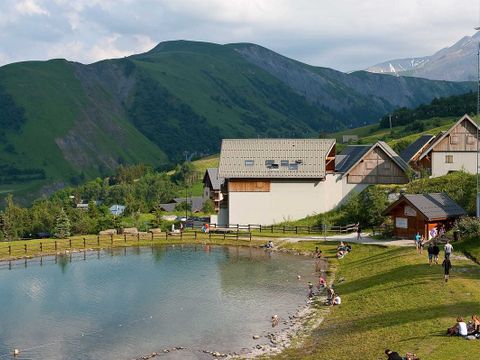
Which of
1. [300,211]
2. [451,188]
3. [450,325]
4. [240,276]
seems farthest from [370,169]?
[450,325]

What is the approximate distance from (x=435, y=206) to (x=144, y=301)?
32.4 m

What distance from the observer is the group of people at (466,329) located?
28.0 meters

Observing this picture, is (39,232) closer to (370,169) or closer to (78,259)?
(78,259)

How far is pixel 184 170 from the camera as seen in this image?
619ft

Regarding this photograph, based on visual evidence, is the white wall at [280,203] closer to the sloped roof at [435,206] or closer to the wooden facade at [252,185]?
the wooden facade at [252,185]

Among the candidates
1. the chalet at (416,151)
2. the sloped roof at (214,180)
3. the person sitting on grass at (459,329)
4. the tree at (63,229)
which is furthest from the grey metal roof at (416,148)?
the person sitting on grass at (459,329)

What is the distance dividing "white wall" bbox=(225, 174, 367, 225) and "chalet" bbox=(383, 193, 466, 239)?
62.6 feet

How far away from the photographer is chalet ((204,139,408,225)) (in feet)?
272

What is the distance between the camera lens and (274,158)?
3319 inches

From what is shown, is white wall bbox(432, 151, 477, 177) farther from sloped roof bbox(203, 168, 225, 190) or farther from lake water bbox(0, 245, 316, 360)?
sloped roof bbox(203, 168, 225, 190)

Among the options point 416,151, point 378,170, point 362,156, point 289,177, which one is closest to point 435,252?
point 289,177

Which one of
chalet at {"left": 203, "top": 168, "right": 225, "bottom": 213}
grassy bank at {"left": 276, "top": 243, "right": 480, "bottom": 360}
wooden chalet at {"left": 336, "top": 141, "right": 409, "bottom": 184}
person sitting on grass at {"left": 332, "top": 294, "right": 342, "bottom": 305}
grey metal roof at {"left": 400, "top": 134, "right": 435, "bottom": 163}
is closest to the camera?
grassy bank at {"left": 276, "top": 243, "right": 480, "bottom": 360}

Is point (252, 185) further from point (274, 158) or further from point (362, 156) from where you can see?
point (362, 156)

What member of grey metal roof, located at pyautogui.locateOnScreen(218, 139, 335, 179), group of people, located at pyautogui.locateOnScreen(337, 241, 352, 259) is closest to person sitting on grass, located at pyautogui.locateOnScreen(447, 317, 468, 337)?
group of people, located at pyautogui.locateOnScreen(337, 241, 352, 259)
